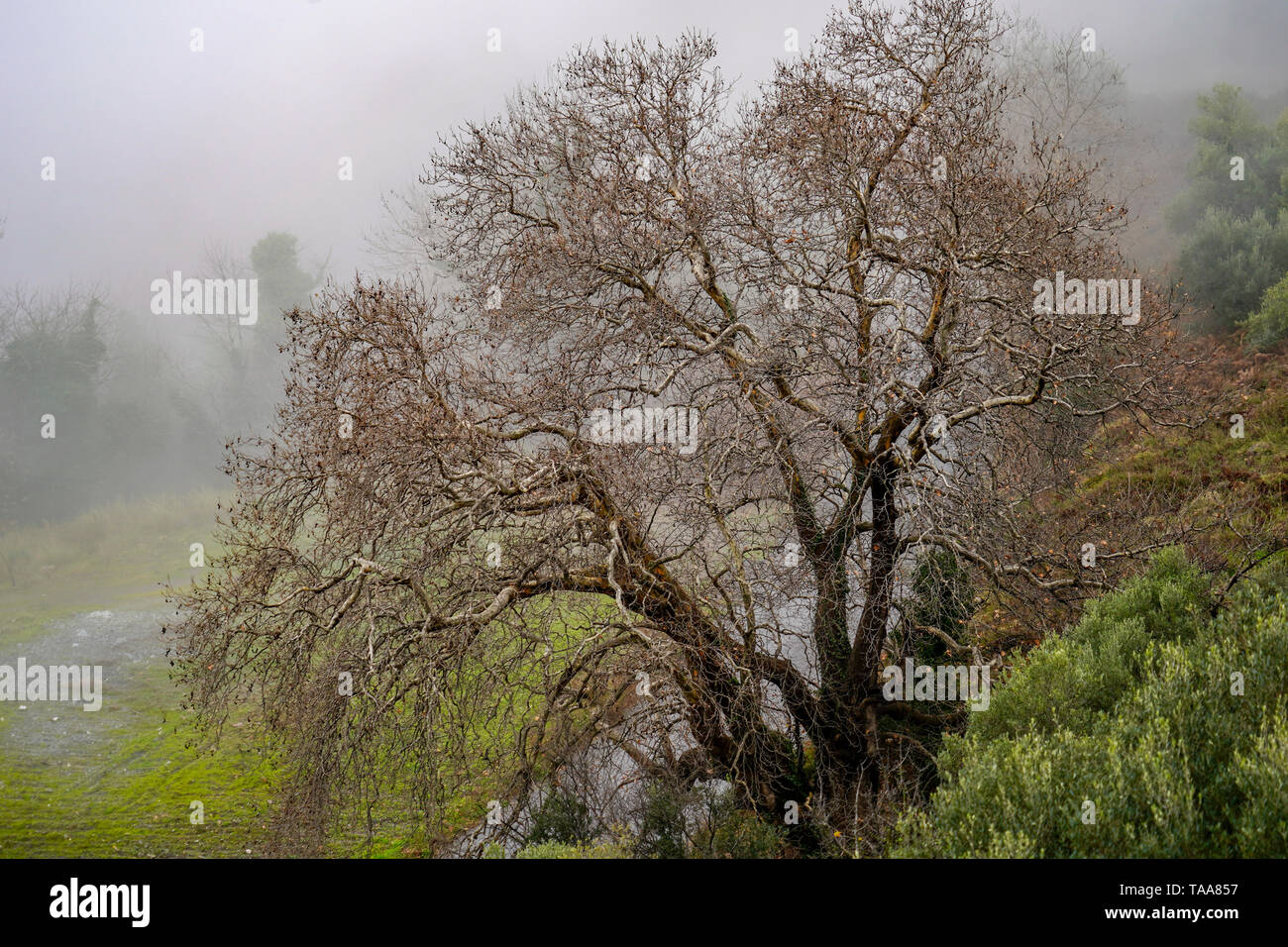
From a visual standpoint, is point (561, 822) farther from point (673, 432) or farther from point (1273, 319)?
point (1273, 319)

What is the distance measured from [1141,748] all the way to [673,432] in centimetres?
530

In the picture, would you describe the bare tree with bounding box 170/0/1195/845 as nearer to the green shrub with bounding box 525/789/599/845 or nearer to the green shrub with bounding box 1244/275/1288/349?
the green shrub with bounding box 525/789/599/845

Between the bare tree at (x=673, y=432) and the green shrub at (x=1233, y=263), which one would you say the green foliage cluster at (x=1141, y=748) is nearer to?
the bare tree at (x=673, y=432)

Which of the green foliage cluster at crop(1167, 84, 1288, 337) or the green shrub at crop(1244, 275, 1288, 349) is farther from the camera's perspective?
the green foliage cluster at crop(1167, 84, 1288, 337)

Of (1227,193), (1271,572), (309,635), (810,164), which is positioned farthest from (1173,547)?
(1227,193)

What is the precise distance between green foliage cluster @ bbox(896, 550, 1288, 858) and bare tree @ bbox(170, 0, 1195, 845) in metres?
1.80

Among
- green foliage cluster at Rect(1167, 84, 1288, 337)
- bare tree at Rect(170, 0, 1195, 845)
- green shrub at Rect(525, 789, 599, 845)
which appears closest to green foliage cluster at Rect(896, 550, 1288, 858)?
bare tree at Rect(170, 0, 1195, 845)

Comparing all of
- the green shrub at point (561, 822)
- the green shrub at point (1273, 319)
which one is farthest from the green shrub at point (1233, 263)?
the green shrub at point (561, 822)

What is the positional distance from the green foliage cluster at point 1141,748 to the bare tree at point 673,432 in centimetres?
180

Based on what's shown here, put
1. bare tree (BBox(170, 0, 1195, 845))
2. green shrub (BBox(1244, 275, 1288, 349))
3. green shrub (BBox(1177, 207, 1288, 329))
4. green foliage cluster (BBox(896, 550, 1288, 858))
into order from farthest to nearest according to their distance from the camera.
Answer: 1. green shrub (BBox(1177, 207, 1288, 329))
2. green shrub (BBox(1244, 275, 1288, 349))
3. bare tree (BBox(170, 0, 1195, 845))
4. green foliage cluster (BBox(896, 550, 1288, 858))

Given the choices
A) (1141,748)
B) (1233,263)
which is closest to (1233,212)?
(1233,263)

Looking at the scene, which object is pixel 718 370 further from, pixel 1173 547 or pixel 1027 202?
pixel 1173 547

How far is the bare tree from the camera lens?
7.08 m

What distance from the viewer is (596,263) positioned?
8.66 metres
